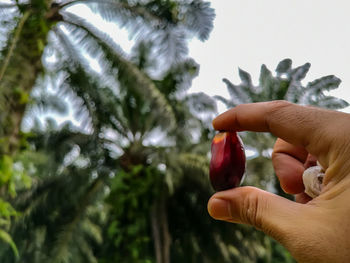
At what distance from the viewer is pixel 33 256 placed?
11.9 m

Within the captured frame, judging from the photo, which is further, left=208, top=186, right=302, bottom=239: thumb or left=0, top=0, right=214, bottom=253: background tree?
left=0, top=0, right=214, bottom=253: background tree

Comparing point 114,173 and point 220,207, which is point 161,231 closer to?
point 114,173

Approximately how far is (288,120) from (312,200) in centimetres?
27

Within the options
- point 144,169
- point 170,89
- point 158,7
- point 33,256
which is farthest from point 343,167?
point 33,256

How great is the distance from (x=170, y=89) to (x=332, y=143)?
7.06 meters

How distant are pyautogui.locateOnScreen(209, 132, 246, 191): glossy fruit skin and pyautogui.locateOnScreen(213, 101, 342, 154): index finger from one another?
12cm

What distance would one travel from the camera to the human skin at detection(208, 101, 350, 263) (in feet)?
3.70

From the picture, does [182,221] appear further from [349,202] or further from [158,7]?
[349,202]

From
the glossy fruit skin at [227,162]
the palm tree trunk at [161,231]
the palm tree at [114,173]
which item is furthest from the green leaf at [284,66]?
the glossy fruit skin at [227,162]

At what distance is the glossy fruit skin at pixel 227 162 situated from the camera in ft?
4.84

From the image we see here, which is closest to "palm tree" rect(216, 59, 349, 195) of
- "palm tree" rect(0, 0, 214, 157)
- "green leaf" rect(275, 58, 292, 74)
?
"green leaf" rect(275, 58, 292, 74)

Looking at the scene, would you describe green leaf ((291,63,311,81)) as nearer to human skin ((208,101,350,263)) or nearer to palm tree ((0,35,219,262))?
palm tree ((0,35,219,262))

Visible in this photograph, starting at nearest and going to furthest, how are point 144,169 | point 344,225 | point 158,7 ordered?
point 344,225 < point 158,7 < point 144,169

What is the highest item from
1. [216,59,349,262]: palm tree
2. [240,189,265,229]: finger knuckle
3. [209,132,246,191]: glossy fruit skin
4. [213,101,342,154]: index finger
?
[213,101,342,154]: index finger
